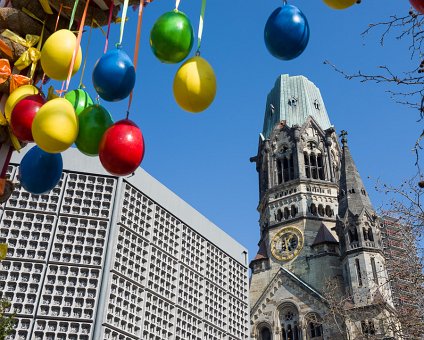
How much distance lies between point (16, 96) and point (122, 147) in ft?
4.68

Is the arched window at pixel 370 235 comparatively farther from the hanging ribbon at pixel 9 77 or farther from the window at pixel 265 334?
the hanging ribbon at pixel 9 77

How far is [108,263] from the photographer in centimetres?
1902

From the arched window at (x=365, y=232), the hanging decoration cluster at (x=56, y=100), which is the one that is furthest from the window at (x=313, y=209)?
the hanging decoration cluster at (x=56, y=100)

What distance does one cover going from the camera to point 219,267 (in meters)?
25.5

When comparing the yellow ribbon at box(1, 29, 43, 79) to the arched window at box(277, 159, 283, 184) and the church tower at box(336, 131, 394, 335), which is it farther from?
the arched window at box(277, 159, 283, 184)

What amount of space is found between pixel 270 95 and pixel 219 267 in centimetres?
3212

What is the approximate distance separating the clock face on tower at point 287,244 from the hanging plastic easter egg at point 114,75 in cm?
3872

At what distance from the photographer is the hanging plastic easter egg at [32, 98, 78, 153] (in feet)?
13.3

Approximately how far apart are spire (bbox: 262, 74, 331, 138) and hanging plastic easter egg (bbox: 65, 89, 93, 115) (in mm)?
45022

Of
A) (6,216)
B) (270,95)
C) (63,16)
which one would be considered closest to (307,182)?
(270,95)

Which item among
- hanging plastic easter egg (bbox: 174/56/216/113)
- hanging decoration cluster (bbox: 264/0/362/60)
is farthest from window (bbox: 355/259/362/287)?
hanging plastic easter egg (bbox: 174/56/216/113)

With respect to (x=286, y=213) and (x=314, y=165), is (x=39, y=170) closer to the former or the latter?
(x=286, y=213)

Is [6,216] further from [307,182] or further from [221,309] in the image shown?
[307,182]

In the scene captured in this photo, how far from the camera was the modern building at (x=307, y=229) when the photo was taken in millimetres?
35031
